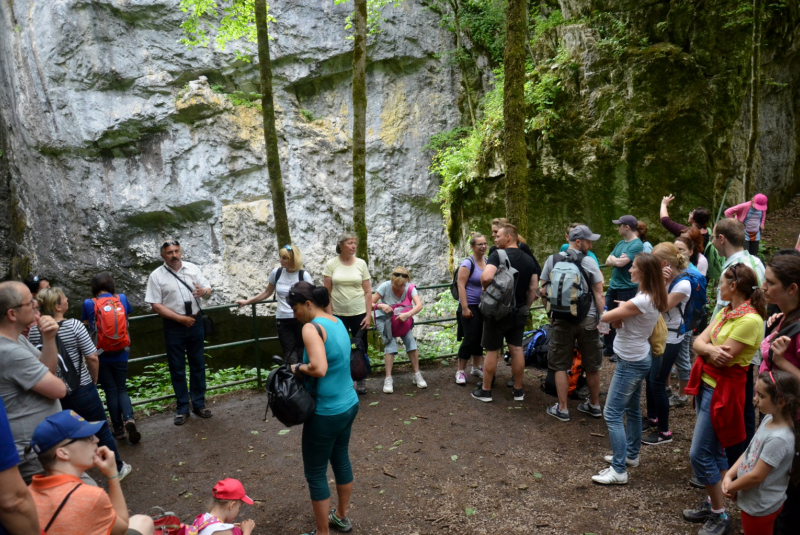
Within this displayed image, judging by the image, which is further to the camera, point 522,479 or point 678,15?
point 678,15

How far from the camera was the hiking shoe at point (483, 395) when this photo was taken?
21.0ft

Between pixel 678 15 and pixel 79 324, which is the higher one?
pixel 678 15

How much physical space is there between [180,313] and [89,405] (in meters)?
1.63

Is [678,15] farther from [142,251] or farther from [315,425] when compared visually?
[142,251]

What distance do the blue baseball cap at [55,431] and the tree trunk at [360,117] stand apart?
6.03 m

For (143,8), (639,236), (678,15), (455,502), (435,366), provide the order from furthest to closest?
(143,8)
(678,15)
(435,366)
(639,236)
(455,502)

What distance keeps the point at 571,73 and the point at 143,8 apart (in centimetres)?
1729

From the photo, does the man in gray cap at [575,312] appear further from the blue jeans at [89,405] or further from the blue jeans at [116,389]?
the blue jeans at [116,389]

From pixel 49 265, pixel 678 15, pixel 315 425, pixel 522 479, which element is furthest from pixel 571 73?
pixel 49 265

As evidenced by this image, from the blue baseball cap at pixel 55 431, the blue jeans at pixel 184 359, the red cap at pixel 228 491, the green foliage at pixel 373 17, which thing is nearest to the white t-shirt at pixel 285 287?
the blue jeans at pixel 184 359

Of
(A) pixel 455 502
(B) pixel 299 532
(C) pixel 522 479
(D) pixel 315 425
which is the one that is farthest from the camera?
(C) pixel 522 479

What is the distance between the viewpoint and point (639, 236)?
7207mm

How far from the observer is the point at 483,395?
6.43 m

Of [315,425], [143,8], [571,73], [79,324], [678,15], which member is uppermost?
[143,8]
